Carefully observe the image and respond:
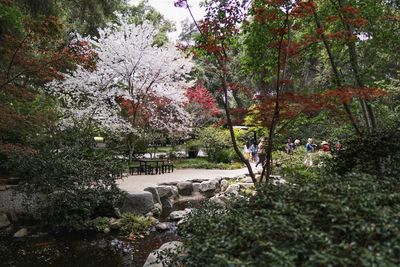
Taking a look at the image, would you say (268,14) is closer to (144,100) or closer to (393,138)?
(393,138)

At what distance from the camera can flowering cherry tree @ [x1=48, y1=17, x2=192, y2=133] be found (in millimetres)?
13781

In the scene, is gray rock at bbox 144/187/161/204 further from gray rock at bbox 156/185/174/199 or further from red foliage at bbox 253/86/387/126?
red foliage at bbox 253/86/387/126

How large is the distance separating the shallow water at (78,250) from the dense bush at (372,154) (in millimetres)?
3427

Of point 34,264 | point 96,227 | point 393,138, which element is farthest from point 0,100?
point 393,138

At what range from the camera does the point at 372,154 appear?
4750 millimetres

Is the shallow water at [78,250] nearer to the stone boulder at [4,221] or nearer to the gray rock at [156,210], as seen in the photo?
the stone boulder at [4,221]

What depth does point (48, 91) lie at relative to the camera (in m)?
13.8

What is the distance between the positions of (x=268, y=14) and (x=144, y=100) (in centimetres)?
1080

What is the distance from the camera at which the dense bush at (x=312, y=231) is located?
2.00m

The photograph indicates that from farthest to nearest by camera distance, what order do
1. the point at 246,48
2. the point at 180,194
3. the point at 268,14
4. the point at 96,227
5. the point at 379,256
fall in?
1. the point at 180,194
2. the point at 96,227
3. the point at 246,48
4. the point at 268,14
5. the point at 379,256

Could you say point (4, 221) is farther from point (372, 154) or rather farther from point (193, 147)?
point (193, 147)

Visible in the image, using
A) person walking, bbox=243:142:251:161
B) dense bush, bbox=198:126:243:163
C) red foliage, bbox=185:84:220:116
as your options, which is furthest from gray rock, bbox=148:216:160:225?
red foliage, bbox=185:84:220:116

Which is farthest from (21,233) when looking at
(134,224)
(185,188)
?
(185,188)

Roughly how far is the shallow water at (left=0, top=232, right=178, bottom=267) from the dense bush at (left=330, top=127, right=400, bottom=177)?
3.43 meters
